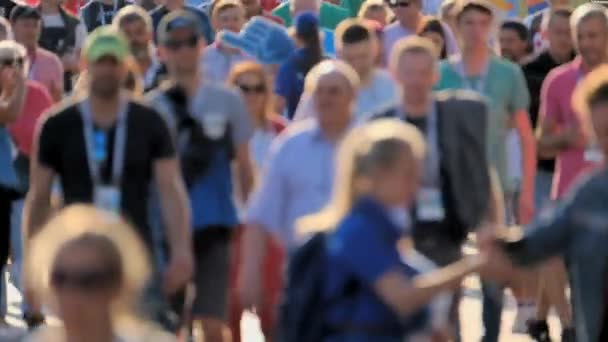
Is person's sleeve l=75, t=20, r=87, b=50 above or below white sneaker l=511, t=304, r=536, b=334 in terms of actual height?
above

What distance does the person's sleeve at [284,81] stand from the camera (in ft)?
43.8

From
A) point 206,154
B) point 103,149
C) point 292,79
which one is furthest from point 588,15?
point 103,149

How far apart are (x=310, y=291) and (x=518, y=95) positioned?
4.44 m

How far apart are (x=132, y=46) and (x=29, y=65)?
1.23 meters

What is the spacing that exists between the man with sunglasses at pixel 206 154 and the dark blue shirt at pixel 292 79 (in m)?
3.66

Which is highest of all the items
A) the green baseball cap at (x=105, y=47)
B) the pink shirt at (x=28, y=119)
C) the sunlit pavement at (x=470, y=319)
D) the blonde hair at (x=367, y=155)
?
the blonde hair at (x=367, y=155)

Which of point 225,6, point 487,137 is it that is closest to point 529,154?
point 487,137

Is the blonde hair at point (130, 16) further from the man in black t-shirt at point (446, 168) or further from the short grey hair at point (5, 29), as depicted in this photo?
the man in black t-shirt at point (446, 168)

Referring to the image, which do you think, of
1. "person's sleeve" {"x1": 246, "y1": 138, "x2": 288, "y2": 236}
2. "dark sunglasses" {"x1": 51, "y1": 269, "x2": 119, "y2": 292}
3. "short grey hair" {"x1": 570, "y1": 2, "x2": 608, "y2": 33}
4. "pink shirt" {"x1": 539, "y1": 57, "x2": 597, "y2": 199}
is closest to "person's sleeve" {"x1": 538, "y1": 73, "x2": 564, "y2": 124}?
"pink shirt" {"x1": 539, "y1": 57, "x2": 597, "y2": 199}

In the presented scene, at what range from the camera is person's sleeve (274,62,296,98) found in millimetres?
13352

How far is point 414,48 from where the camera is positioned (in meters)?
9.27

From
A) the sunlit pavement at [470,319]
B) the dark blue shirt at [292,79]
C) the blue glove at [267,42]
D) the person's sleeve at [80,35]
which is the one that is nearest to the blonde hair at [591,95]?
the sunlit pavement at [470,319]

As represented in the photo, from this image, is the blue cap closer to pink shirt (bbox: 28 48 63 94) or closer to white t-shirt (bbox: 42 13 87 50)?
pink shirt (bbox: 28 48 63 94)

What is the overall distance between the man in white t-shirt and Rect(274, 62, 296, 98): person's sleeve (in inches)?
55.9
